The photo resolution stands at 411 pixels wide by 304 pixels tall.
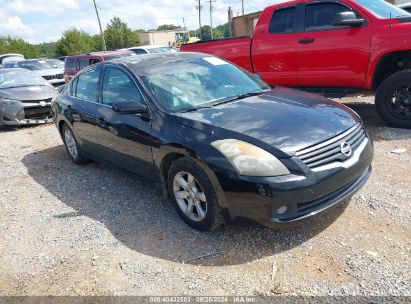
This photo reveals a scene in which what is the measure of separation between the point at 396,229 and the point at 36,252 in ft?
10.7

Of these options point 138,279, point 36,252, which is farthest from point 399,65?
point 36,252

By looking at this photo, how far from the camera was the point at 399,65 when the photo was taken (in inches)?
220

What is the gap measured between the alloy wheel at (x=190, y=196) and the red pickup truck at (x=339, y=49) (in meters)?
3.62

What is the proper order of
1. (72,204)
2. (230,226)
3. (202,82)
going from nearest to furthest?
(230,226), (202,82), (72,204)

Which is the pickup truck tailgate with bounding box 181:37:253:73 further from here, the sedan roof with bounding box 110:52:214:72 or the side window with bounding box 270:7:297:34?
the sedan roof with bounding box 110:52:214:72

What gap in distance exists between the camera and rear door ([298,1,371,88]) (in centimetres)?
548

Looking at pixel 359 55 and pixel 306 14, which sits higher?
pixel 306 14

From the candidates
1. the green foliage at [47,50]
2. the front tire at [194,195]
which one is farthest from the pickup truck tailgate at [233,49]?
the green foliage at [47,50]

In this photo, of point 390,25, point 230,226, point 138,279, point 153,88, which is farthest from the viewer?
point 390,25

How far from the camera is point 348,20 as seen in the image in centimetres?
533

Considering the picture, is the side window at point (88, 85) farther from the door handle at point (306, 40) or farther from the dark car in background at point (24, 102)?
the dark car in background at point (24, 102)

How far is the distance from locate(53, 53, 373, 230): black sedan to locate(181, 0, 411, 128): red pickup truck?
2.03m

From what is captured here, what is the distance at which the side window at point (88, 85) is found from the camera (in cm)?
470

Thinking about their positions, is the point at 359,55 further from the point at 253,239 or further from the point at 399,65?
the point at 253,239
